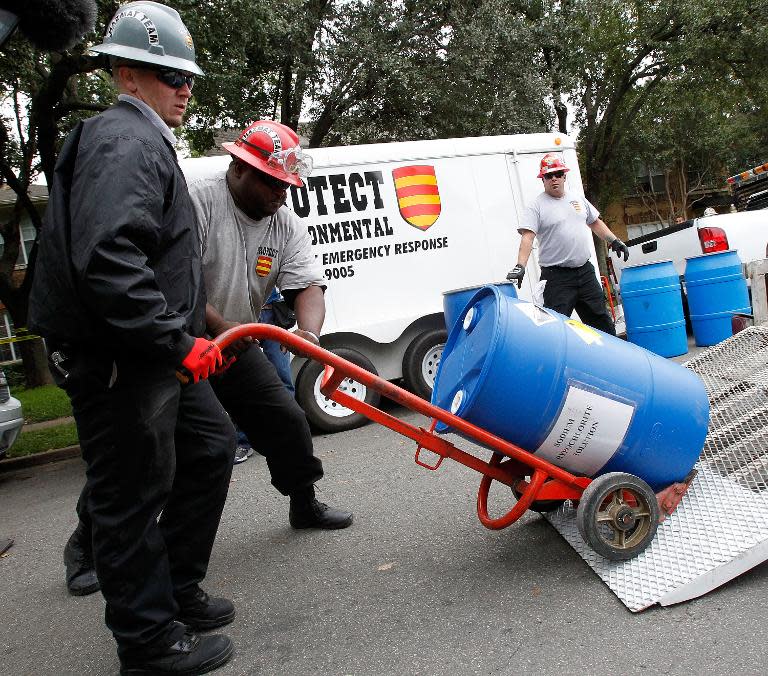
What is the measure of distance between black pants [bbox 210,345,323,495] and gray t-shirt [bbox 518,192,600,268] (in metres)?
3.41

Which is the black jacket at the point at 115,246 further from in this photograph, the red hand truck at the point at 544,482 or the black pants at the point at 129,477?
the red hand truck at the point at 544,482

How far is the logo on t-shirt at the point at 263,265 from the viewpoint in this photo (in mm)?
3299

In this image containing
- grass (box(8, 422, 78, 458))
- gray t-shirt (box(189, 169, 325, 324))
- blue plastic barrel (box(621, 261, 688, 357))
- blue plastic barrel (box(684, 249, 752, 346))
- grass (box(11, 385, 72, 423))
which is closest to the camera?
gray t-shirt (box(189, 169, 325, 324))

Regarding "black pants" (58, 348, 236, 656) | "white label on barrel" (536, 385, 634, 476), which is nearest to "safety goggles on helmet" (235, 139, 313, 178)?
"black pants" (58, 348, 236, 656)

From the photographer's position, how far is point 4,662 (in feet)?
8.95

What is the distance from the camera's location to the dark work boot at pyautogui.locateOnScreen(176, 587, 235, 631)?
8.86ft

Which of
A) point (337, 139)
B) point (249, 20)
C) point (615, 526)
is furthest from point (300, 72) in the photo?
point (615, 526)

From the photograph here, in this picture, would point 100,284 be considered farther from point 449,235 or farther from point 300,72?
point 300,72

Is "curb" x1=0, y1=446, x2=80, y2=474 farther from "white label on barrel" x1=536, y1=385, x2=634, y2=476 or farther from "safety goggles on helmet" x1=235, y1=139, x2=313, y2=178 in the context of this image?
"white label on barrel" x1=536, y1=385, x2=634, y2=476

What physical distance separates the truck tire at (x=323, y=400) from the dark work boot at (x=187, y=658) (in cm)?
341

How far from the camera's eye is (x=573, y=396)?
2.66m

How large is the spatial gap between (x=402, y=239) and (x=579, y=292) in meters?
1.64

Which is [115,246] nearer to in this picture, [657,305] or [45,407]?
[657,305]

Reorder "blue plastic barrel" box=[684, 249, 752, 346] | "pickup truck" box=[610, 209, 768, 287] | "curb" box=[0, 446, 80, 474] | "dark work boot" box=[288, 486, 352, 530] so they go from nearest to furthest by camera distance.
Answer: "dark work boot" box=[288, 486, 352, 530] → "curb" box=[0, 446, 80, 474] → "blue plastic barrel" box=[684, 249, 752, 346] → "pickup truck" box=[610, 209, 768, 287]
